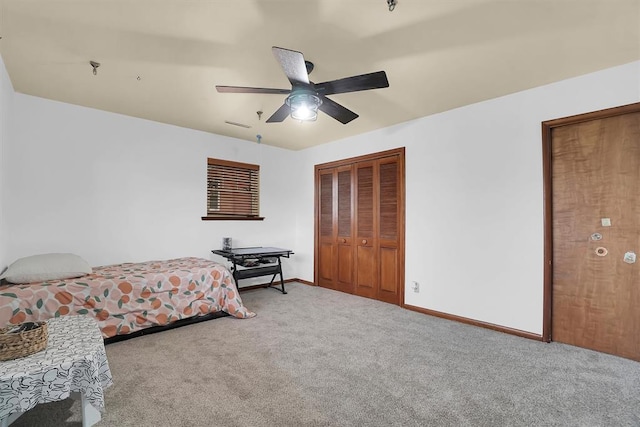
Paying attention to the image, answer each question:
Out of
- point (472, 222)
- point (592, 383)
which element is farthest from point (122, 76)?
point (592, 383)

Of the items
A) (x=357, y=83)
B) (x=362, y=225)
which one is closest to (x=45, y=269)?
(x=357, y=83)

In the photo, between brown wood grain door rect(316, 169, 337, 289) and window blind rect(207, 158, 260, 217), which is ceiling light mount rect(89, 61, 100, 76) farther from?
brown wood grain door rect(316, 169, 337, 289)

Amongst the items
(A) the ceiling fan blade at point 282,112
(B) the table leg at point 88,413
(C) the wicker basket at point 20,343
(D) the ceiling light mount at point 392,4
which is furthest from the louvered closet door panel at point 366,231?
(C) the wicker basket at point 20,343

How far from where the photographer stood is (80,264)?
9.68 feet

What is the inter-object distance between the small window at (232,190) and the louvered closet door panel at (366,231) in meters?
1.74

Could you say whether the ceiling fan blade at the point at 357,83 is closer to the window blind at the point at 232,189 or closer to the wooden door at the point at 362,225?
the wooden door at the point at 362,225

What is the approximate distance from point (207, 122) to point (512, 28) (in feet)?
11.3

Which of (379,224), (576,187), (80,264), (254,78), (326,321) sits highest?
(254,78)

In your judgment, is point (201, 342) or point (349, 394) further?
point (201, 342)

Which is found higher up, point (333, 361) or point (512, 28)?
point (512, 28)

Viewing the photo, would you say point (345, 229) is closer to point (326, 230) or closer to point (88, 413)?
point (326, 230)

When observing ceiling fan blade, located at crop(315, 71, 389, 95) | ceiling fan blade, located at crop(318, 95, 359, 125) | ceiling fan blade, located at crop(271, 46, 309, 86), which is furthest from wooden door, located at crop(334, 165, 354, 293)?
ceiling fan blade, located at crop(271, 46, 309, 86)

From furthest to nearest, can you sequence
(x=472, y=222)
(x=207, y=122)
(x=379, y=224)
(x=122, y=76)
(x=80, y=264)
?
1. (x=379, y=224)
2. (x=207, y=122)
3. (x=472, y=222)
4. (x=80, y=264)
5. (x=122, y=76)

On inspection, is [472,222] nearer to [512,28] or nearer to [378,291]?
[378,291]
